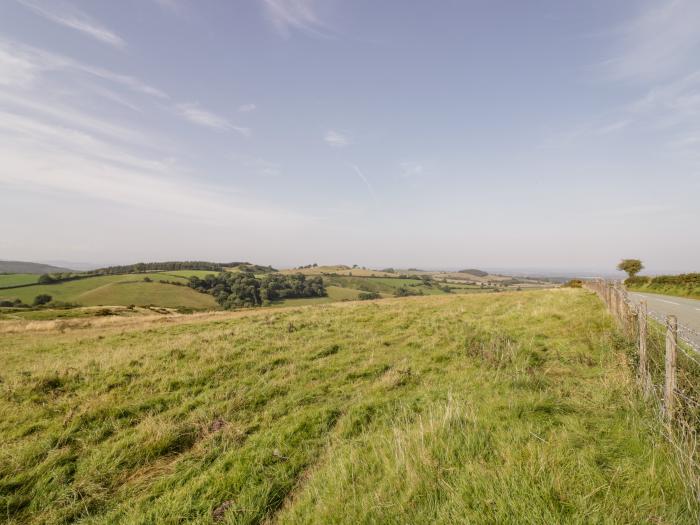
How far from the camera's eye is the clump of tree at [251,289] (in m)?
101

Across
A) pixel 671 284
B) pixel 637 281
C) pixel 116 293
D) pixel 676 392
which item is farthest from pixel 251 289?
pixel 676 392

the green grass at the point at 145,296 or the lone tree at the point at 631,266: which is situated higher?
the lone tree at the point at 631,266

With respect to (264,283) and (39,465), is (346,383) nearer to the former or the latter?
(39,465)

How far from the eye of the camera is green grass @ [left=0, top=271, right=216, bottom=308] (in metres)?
83.0

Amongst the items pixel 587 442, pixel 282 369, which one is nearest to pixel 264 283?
pixel 282 369

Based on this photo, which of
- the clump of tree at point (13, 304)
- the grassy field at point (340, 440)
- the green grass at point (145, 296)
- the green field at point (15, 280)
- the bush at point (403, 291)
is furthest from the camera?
the bush at point (403, 291)

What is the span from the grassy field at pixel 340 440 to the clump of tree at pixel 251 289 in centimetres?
9191

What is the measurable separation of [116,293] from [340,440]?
4074 inches

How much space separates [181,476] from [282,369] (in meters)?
5.42

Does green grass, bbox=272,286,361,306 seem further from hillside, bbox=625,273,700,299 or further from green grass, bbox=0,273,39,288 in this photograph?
green grass, bbox=0,273,39,288

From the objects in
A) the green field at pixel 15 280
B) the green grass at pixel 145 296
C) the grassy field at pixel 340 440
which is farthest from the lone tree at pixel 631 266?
the green field at pixel 15 280

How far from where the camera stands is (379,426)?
6.54m

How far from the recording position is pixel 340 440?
604cm

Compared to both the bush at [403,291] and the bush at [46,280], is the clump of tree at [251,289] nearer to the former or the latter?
the bush at [403,291]
